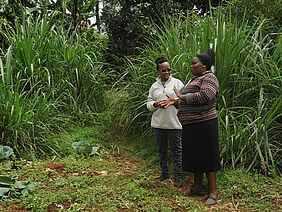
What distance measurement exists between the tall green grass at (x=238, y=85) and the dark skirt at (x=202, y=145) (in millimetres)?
613

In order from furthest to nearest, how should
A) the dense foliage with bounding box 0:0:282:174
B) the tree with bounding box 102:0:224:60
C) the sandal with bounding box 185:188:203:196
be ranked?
the tree with bounding box 102:0:224:60, the dense foliage with bounding box 0:0:282:174, the sandal with bounding box 185:188:203:196

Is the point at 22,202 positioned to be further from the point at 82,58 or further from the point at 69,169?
the point at 82,58

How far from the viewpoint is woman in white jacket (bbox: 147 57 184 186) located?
14.1 feet

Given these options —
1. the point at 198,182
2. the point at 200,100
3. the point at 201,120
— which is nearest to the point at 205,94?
the point at 200,100

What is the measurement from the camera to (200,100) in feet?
12.4

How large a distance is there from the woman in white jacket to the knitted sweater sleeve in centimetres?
45

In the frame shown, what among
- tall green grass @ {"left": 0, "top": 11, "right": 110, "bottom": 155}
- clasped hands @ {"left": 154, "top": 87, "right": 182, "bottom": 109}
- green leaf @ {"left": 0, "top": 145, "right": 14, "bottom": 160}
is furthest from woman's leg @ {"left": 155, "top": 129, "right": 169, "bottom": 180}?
green leaf @ {"left": 0, "top": 145, "right": 14, "bottom": 160}

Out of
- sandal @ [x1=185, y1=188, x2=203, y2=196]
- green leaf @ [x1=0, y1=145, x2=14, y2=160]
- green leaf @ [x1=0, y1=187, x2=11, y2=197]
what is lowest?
sandal @ [x1=185, y1=188, x2=203, y2=196]

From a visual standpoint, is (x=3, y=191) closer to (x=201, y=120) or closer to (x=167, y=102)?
(x=167, y=102)

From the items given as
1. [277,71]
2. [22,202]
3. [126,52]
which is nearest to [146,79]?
[277,71]

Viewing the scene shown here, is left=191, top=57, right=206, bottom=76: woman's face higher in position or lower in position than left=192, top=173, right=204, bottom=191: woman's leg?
higher

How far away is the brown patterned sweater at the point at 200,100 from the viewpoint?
3.77 meters

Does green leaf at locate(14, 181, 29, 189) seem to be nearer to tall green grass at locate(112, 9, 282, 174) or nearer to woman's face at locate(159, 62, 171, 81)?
woman's face at locate(159, 62, 171, 81)

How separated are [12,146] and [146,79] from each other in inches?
77.3
